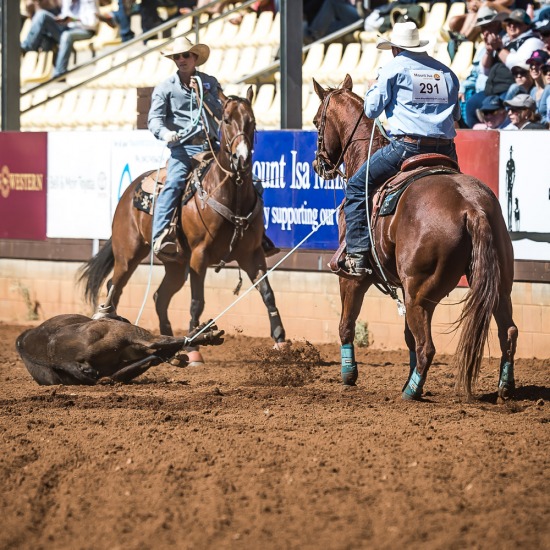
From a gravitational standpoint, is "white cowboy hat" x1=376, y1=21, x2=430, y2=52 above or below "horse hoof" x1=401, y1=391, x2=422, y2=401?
above

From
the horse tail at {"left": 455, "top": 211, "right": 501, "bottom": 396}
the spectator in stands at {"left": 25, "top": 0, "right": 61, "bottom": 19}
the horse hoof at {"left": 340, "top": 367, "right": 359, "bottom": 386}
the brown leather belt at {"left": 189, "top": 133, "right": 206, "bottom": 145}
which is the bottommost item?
the horse hoof at {"left": 340, "top": 367, "right": 359, "bottom": 386}

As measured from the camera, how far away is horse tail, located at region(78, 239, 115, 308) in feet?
39.8

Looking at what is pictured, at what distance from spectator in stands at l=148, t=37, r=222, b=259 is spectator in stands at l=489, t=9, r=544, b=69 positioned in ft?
12.9

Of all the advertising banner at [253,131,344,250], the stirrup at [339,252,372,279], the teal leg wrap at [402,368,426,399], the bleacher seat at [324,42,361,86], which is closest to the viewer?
the teal leg wrap at [402,368,426,399]

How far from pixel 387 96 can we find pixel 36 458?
3.66 meters

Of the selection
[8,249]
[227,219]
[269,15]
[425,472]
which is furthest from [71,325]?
[269,15]

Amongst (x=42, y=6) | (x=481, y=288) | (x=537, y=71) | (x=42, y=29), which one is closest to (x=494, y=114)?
(x=537, y=71)

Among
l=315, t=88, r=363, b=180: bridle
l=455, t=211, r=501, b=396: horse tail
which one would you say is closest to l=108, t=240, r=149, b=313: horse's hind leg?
l=315, t=88, r=363, b=180: bridle

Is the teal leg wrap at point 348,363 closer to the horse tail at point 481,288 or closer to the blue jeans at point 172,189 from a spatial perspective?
the horse tail at point 481,288

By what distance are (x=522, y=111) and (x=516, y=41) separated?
5.96 ft

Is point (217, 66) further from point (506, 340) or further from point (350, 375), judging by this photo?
point (506, 340)

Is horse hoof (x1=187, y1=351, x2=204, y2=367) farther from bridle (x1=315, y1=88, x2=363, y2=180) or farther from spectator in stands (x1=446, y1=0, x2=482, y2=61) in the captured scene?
spectator in stands (x1=446, y1=0, x2=482, y2=61)

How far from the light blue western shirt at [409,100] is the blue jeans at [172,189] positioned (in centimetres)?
316

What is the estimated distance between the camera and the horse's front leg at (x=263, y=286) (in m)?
11.2
